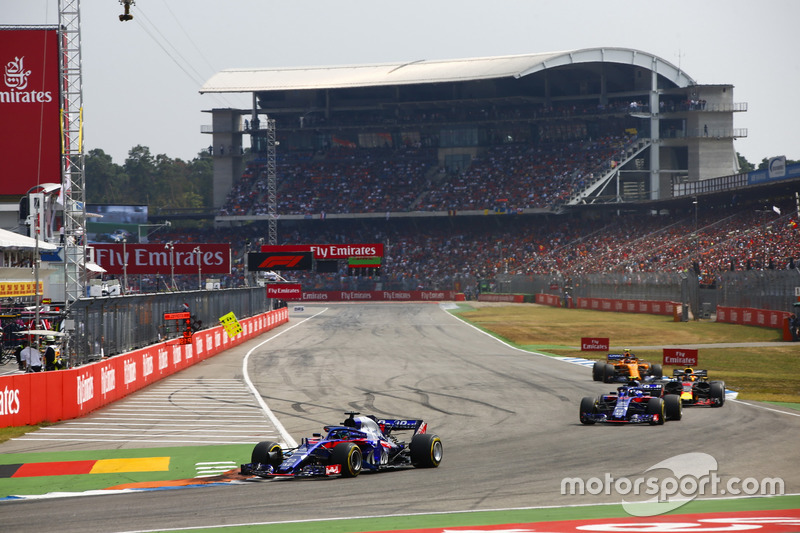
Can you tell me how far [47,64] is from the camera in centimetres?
5081

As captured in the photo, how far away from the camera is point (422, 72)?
358 ft

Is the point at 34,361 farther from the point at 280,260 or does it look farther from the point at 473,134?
the point at 473,134

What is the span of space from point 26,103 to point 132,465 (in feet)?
135

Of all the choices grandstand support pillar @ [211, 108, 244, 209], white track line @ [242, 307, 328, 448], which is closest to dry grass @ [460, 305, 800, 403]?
white track line @ [242, 307, 328, 448]

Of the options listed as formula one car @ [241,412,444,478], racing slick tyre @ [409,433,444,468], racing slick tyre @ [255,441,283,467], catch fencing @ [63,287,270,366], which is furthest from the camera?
catch fencing @ [63,287,270,366]

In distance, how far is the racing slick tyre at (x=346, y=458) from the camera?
13711 millimetres

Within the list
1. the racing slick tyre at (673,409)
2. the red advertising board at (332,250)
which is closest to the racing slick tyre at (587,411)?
the racing slick tyre at (673,409)

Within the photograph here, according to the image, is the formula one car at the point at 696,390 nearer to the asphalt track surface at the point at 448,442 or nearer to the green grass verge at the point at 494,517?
the asphalt track surface at the point at 448,442

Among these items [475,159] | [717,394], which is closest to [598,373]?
[717,394]

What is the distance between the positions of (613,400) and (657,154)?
85291mm

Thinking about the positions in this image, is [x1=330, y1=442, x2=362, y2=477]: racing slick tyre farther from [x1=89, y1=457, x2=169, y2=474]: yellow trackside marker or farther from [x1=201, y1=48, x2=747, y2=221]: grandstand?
[x1=201, y1=48, x2=747, y2=221]: grandstand

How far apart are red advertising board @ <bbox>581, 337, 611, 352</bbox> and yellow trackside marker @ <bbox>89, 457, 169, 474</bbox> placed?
24643mm

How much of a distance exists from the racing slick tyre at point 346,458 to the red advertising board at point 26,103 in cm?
4149

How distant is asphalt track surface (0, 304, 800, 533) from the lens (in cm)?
1159
